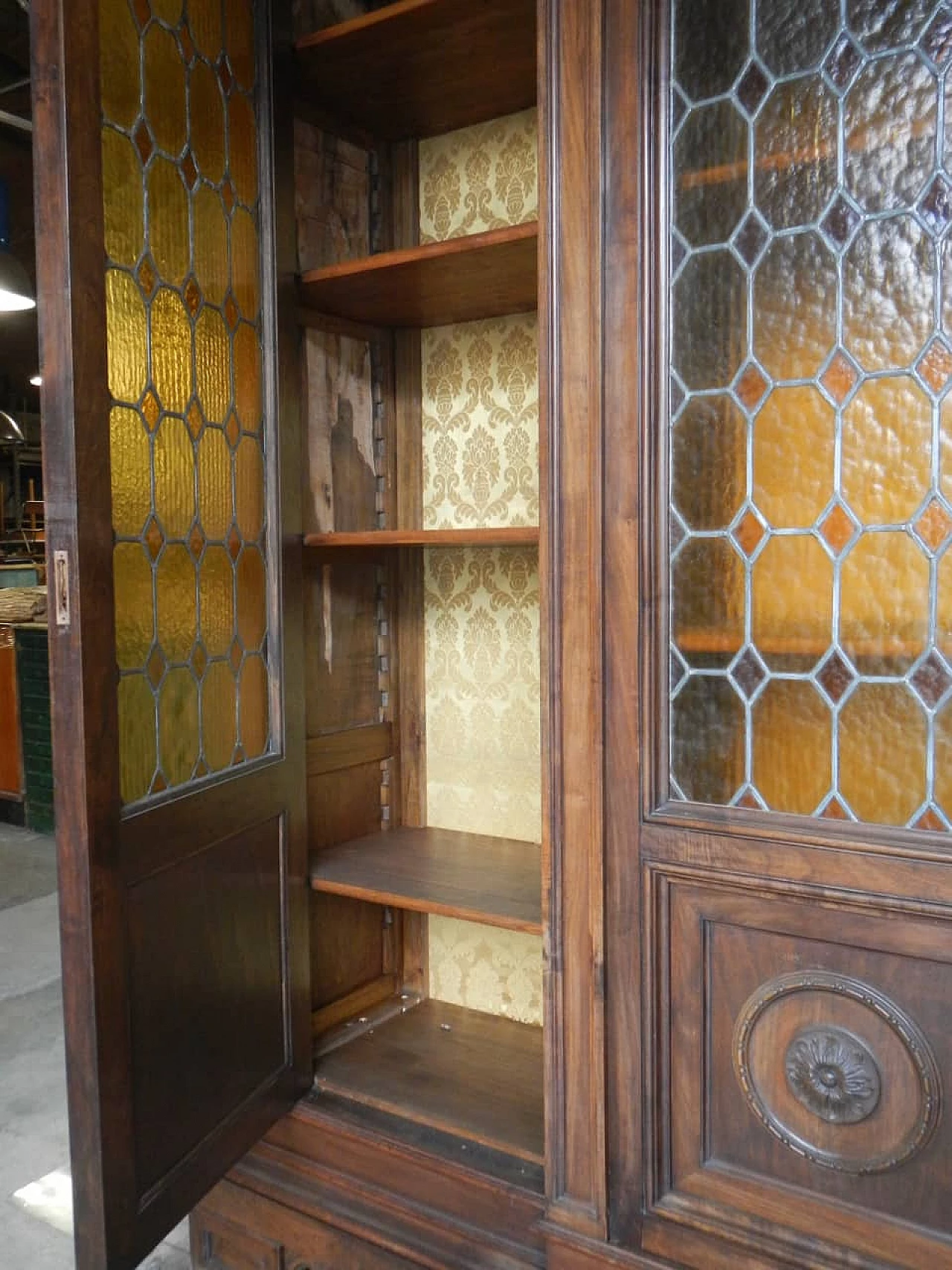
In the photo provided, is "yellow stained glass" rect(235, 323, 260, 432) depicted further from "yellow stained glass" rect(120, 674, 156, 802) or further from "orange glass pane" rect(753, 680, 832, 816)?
"orange glass pane" rect(753, 680, 832, 816)

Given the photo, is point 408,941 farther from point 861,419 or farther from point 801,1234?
point 861,419

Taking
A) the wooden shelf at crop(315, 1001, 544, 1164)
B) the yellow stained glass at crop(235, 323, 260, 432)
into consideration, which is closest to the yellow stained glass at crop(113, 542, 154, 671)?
the yellow stained glass at crop(235, 323, 260, 432)

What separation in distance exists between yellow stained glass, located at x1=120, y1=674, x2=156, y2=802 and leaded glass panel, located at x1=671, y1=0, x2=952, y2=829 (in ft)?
2.39

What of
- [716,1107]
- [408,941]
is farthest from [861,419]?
[408,941]

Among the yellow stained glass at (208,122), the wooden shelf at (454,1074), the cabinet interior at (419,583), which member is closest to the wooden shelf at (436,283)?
the cabinet interior at (419,583)

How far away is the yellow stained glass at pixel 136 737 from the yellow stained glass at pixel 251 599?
0.89 feet

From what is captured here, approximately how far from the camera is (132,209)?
4.52ft

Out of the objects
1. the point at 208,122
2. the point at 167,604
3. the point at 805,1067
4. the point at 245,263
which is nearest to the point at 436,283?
the point at 245,263

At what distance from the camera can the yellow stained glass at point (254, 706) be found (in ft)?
5.51

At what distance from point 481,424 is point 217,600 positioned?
754 mm

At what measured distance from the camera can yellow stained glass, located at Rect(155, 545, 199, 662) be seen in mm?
1453

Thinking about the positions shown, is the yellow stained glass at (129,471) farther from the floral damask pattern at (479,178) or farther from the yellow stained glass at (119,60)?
the floral damask pattern at (479,178)

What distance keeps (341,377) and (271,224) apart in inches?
14.6

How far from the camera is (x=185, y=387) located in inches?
58.9
